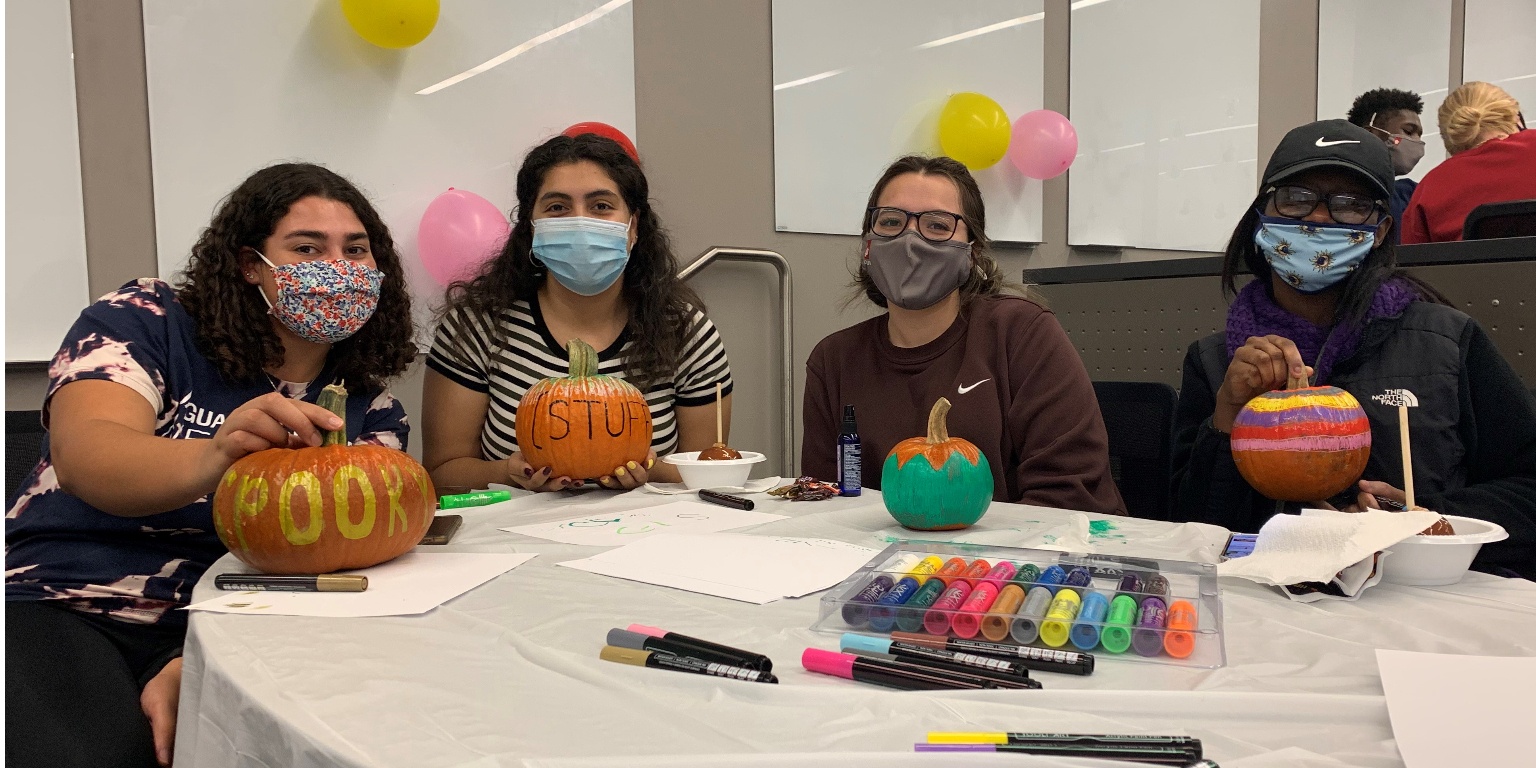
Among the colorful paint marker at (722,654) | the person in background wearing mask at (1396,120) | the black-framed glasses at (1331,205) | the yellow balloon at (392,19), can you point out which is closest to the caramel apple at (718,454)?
the colorful paint marker at (722,654)

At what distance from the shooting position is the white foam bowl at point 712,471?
1537 millimetres

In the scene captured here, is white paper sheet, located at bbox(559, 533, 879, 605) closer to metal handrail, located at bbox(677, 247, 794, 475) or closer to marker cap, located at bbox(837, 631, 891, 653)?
marker cap, located at bbox(837, 631, 891, 653)

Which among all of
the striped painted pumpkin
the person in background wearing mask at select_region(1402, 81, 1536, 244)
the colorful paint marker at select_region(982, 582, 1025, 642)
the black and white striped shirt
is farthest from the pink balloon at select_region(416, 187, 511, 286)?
the person in background wearing mask at select_region(1402, 81, 1536, 244)

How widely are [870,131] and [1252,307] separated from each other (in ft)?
6.73

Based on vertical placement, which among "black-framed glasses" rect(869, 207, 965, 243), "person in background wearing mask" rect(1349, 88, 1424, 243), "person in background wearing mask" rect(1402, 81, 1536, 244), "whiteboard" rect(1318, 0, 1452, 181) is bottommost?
"black-framed glasses" rect(869, 207, 965, 243)

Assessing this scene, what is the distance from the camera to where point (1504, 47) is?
224 inches

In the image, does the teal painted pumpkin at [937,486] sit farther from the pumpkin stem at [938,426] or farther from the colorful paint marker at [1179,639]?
the colorful paint marker at [1179,639]

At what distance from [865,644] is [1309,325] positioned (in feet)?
4.45

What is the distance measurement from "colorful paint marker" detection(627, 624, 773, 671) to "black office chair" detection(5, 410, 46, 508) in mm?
1484

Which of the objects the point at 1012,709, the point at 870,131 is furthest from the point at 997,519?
the point at 870,131

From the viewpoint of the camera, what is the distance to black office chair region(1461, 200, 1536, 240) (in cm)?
204

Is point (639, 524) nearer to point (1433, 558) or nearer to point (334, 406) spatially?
point (334, 406)

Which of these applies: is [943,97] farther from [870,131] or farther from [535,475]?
[535,475]

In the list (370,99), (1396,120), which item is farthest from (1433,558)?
(1396,120)
